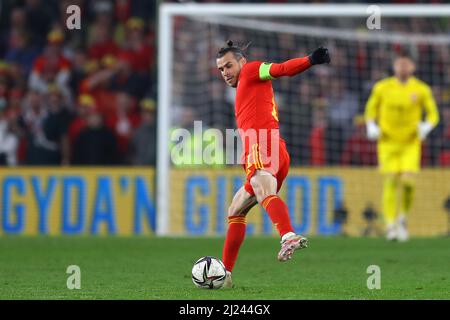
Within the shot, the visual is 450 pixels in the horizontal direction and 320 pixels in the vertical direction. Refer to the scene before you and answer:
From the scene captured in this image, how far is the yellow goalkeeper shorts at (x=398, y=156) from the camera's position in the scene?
617 inches

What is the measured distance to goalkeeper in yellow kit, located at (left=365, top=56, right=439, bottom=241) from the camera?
15.6m

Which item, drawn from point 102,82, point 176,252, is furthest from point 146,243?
point 102,82

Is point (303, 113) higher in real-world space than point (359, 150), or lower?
higher

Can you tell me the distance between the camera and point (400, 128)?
52.0 feet

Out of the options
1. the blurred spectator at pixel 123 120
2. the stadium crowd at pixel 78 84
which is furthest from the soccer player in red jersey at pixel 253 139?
the blurred spectator at pixel 123 120

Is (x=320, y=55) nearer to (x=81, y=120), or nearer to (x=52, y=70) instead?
(x=81, y=120)

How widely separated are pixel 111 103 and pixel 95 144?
1.43m

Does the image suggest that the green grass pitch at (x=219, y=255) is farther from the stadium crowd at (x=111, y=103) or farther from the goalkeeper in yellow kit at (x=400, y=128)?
the stadium crowd at (x=111, y=103)

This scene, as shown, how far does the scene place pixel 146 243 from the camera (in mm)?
14641

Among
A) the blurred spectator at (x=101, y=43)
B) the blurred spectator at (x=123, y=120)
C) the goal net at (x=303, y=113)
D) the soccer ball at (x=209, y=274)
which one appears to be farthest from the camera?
the blurred spectator at (x=101, y=43)

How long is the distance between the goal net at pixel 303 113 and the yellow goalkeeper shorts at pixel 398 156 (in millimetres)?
1786

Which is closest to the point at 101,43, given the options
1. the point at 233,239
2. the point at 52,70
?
the point at 52,70

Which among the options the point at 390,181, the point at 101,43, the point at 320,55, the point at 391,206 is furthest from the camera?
the point at 101,43
